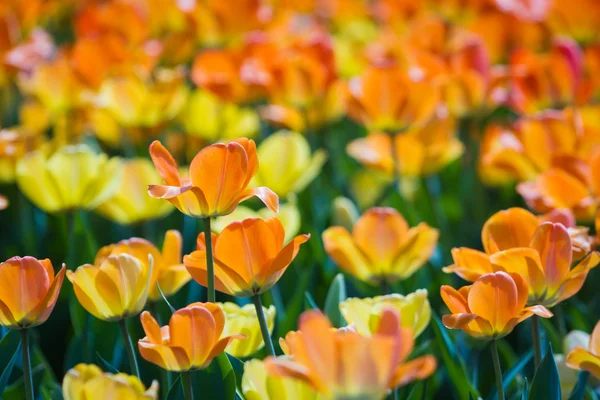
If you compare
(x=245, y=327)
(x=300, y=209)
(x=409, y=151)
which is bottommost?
(x=300, y=209)

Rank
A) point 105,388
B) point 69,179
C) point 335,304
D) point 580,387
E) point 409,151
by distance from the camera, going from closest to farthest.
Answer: point 105,388 < point 580,387 < point 335,304 < point 69,179 < point 409,151

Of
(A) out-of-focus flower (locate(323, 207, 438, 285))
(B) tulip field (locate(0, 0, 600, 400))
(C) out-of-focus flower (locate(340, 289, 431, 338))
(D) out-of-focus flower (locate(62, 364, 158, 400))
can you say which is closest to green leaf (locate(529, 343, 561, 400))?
(B) tulip field (locate(0, 0, 600, 400))

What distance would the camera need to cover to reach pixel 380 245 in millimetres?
1015

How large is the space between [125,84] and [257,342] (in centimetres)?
80

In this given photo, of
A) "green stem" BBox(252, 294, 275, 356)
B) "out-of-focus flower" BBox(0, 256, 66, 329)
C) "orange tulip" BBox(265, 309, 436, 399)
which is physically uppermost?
"orange tulip" BBox(265, 309, 436, 399)

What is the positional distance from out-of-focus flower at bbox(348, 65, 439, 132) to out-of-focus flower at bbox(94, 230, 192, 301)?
59cm

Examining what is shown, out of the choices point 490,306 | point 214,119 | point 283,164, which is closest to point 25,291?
point 490,306

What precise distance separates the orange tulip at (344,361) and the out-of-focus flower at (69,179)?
2.44 ft

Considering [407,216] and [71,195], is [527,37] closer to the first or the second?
[407,216]

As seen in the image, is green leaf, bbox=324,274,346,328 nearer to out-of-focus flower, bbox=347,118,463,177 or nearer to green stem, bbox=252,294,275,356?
green stem, bbox=252,294,275,356

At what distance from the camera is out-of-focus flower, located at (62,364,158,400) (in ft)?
2.18

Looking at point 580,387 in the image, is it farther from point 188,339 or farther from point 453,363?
point 188,339

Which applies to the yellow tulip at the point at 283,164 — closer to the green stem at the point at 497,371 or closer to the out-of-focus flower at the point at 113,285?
the out-of-focus flower at the point at 113,285

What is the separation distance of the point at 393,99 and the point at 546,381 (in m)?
0.70
